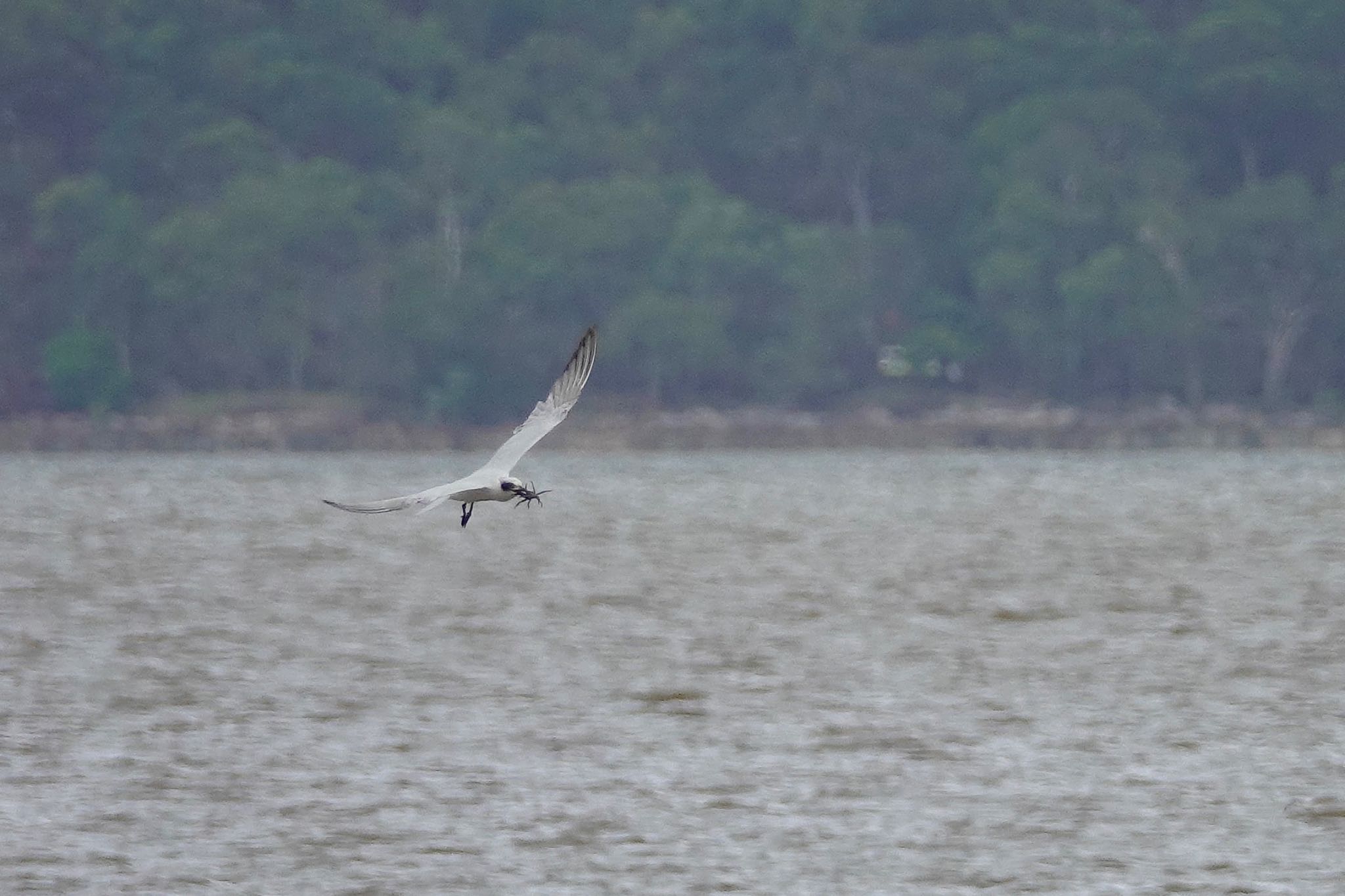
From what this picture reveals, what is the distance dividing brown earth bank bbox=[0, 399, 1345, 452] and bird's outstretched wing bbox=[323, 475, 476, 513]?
2886 inches

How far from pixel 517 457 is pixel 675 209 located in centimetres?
8462

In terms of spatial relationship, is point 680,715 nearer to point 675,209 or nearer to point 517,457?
point 517,457

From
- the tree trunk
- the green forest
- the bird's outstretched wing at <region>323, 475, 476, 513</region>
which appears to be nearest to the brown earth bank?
the tree trunk

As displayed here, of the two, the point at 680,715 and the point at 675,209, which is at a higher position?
the point at 675,209

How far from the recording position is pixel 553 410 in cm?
1672

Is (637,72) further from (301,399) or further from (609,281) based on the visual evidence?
(301,399)

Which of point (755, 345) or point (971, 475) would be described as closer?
point (971, 475)

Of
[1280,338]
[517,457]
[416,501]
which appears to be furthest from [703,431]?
[416,501]

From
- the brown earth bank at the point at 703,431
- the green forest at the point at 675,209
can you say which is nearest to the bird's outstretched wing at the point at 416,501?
the brown earth bank at the point at 703,431

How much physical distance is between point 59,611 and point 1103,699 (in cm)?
1259

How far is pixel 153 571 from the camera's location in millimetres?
32719

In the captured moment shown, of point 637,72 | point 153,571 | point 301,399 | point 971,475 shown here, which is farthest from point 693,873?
point 637,72

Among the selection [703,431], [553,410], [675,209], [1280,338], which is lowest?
[703,431]

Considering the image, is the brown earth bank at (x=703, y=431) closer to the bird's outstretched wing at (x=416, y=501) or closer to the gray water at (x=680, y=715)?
the gray water at (x=680, y=715)
